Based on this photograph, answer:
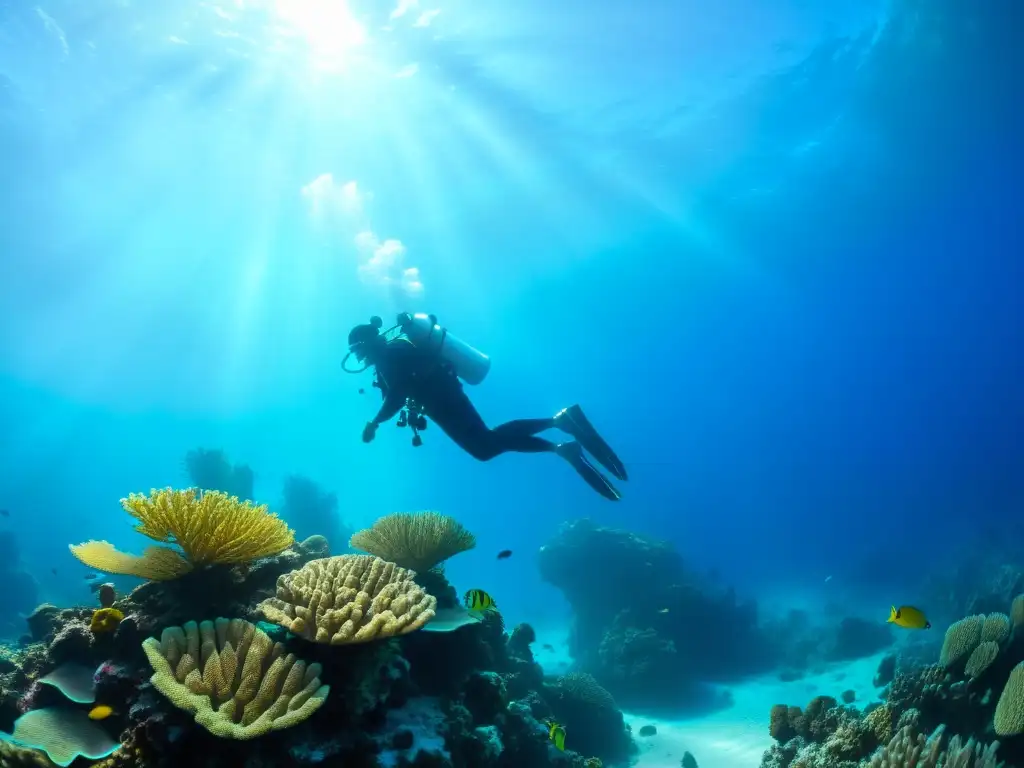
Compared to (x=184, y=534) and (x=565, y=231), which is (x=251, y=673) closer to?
(x=184, y=534)

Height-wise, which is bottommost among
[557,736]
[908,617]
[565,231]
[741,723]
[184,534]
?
[557,736]

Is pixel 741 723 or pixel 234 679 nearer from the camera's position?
pixel 234 679

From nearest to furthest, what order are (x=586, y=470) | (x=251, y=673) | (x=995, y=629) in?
1. (x=251, y=673)
2. (x=995, y=629)
3. (x=586, y=470)

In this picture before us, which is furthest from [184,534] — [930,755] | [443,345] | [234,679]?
[930,755]

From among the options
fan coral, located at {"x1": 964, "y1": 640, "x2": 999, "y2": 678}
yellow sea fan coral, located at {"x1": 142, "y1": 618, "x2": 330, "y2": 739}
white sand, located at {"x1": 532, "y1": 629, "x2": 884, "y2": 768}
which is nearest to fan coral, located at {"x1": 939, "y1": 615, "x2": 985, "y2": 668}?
fan coral, located at {"x1": 964, "y1": 640, "x2": 999, "y2": 678}

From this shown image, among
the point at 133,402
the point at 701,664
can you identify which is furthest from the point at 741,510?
the point at 133,402

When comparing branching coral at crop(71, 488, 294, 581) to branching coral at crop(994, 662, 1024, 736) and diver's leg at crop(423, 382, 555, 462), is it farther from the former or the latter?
branching coral at crop(994, 662, 1024, 736)

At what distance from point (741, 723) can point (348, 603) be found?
13105 millimetres

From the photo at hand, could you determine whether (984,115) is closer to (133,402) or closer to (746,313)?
(746,313)

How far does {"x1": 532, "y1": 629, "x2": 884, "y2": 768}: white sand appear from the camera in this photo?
10133mm

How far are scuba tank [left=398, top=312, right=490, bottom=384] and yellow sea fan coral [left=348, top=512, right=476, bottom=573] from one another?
366 cm

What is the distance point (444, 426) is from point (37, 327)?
72296mm

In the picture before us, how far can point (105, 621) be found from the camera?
361 cm

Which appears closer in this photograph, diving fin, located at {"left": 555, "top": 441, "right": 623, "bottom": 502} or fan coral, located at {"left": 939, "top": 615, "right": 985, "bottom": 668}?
fan coral, located at {"left": 939, "top": 615, "right": 985, "bottom": 668}
